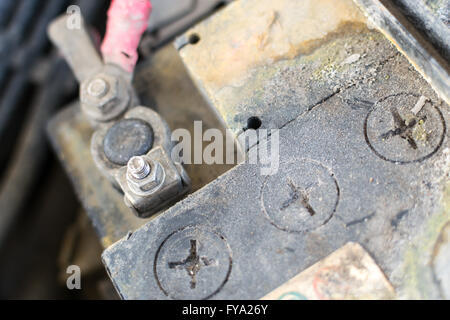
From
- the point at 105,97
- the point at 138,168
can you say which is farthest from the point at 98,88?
the point at 138,168

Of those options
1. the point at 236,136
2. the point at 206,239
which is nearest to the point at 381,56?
the point at 236,136

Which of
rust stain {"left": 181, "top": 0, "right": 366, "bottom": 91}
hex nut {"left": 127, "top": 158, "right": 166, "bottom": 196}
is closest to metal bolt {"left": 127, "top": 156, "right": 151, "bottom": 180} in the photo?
hex nut {"left": 127, "top": 158, "right": 166, "bottom": 196}

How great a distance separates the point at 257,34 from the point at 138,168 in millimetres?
Result: 493

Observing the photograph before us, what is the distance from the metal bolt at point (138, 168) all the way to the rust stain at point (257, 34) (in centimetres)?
28

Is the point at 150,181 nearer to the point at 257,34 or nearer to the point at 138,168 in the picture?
the point at 138,168

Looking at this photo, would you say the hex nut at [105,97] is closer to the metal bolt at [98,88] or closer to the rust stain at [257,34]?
the metal bolt at [98,88]

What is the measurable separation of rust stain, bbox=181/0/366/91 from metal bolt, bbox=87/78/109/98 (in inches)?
9.3

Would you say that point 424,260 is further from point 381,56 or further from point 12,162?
point 12,162

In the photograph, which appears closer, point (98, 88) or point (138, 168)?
point (138, 168)

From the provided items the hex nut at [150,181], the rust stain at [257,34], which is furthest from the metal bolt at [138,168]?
the rust stain at [257,34]

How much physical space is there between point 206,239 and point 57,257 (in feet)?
3.93

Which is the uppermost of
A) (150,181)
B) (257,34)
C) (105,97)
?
(105,97)

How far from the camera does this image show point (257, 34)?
1.28 m

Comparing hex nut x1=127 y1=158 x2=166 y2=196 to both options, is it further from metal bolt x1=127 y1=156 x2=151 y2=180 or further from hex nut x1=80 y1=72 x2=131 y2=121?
hex nut x1=80 y1=72 x2=131 y2=121
